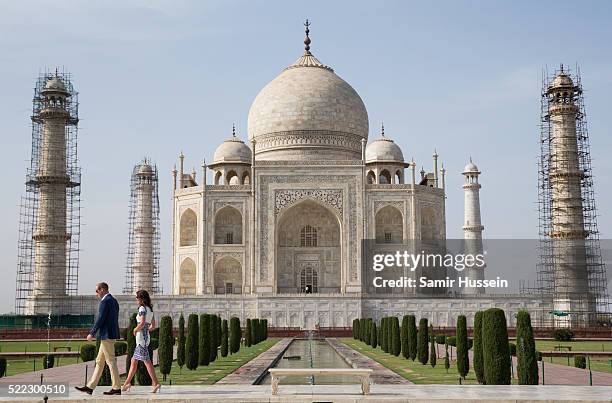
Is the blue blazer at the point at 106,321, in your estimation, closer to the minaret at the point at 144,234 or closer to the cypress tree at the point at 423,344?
the cypress tree at the point at 423,344

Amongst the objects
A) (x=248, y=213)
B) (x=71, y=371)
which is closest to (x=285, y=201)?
(x=248, y=213)

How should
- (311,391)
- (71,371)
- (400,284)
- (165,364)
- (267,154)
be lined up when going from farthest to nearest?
(267,154) < (400,284) < (71,371) < (165,364) < (311,391)

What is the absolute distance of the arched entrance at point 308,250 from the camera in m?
27.9

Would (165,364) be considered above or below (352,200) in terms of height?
below

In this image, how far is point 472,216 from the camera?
33969mm

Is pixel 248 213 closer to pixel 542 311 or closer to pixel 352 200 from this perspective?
pixel 352 200

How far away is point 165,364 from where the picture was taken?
34.8 ft

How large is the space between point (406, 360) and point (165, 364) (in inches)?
188

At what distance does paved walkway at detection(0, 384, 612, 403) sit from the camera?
6605 millimetres

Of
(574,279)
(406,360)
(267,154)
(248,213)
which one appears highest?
(267,154)

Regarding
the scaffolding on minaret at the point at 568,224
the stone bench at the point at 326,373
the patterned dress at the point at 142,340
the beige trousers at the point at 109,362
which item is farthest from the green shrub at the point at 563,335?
the beige trousers at the point at 109,362

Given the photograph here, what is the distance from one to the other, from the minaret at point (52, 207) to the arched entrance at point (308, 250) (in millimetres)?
6937

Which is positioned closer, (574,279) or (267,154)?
(574,279)

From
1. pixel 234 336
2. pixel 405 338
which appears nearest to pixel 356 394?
pixel 405 338
